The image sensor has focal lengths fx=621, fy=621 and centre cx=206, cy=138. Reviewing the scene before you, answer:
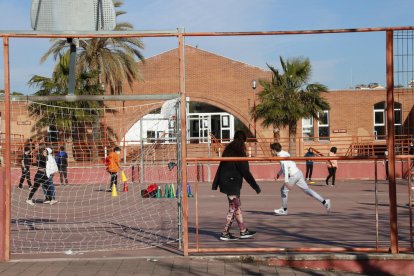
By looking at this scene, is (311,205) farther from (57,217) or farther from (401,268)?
(401,268)

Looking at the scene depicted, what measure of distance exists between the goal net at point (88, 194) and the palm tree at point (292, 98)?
8.81 m

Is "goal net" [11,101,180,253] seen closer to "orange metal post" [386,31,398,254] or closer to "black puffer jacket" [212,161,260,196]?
"black puffer jacket" [212,161,260,196]

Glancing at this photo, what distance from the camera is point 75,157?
2012 cm

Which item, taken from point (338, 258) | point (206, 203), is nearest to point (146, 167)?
point (206, 203)

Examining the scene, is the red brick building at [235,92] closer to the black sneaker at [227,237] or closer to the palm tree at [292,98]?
the palm tree at [292,98]

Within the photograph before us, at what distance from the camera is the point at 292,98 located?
31.5 m

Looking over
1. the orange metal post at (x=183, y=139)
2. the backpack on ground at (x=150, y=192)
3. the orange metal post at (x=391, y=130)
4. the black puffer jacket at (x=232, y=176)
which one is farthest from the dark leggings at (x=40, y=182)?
the orange metal post at (x=391, y=130)

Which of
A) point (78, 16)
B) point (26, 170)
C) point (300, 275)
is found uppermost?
point (78, 16)

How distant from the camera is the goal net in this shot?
11.2 metres

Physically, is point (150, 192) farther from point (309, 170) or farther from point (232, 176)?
point (309, 170)

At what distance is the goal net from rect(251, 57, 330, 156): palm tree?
881 cm

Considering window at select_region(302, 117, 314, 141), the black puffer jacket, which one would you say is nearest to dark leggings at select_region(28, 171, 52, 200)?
the black puffer jacket

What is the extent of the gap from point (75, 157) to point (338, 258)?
1312cm

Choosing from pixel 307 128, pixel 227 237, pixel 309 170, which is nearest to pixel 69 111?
pixel 227 237
